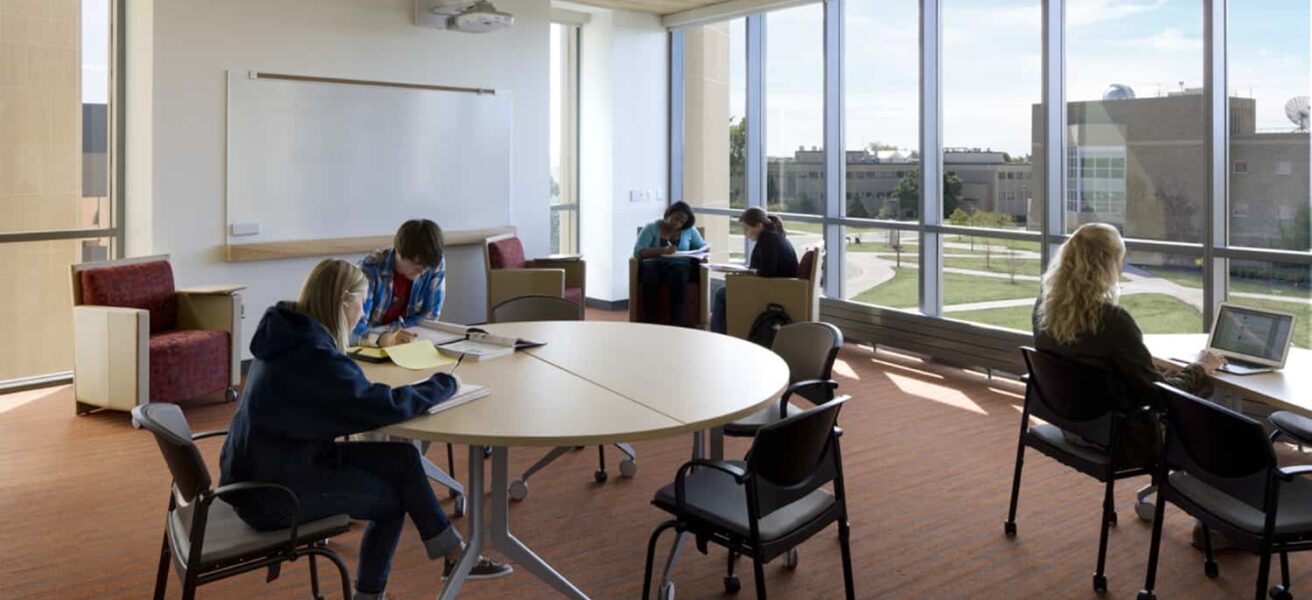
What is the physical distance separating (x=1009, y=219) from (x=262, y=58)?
5512mm

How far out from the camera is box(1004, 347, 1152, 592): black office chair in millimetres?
3650

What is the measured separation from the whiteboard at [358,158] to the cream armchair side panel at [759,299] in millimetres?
2417

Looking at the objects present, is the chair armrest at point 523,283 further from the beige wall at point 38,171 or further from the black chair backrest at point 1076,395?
the black chair backrest at point 1076,395

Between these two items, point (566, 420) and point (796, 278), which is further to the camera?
point (796, 278)

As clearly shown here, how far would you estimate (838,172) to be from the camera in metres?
8.84

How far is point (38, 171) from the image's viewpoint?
6.70 meters

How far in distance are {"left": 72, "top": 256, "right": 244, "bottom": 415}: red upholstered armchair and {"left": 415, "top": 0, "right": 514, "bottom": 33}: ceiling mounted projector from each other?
2.76 m

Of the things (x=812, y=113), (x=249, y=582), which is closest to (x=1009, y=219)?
(x=812, y=113)

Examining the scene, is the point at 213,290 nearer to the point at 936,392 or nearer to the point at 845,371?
the point at 845,371

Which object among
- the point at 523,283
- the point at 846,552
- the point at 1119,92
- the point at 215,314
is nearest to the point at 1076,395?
the point at 846,552

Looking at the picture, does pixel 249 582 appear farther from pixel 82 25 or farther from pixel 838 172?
pixel 838 172

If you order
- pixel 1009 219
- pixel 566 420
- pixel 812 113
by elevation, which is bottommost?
pixel 566 420

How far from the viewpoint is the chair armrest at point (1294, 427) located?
386 cm

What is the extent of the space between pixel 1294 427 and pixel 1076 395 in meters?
0.98
